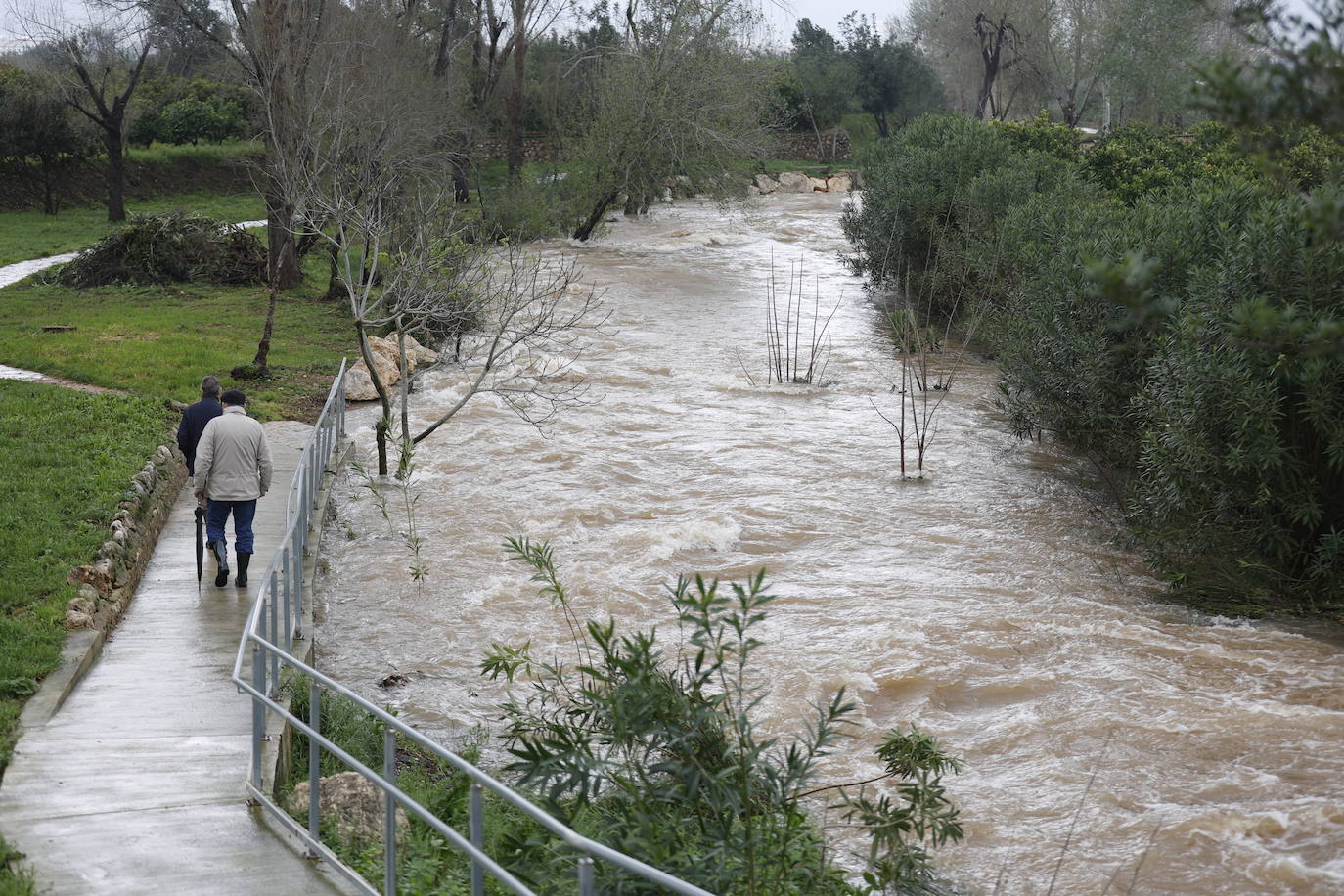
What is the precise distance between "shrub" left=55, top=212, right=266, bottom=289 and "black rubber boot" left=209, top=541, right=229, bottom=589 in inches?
781

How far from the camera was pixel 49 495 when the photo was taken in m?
12.4

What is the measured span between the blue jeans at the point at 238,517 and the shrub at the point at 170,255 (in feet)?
65.4

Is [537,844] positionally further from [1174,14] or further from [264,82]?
[1174,14]

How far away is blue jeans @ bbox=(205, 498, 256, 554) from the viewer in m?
11.2

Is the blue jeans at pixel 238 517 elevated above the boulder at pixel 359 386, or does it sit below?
below

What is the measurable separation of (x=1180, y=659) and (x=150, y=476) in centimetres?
1040

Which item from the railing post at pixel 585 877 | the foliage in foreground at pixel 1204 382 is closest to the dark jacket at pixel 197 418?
the foliage in foreground at pixel 1204 382

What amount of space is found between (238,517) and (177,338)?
1230 centimetres

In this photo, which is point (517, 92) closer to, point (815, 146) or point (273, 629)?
point (815, 146)

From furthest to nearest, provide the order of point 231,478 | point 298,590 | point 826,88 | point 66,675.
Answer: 1. point 826,88
2. point 231,478
3. point 298,590
4. point 66,675

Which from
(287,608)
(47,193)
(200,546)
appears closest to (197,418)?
(200,546)

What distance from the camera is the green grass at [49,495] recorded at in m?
9.03

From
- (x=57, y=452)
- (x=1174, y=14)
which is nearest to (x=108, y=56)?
(x=57, y=452)

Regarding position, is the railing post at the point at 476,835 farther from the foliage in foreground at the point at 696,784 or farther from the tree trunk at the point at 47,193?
the tree trunk at the point at 47,193
